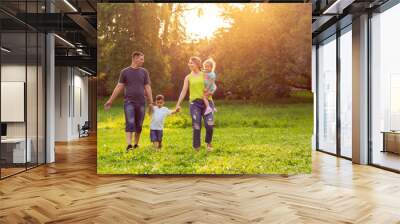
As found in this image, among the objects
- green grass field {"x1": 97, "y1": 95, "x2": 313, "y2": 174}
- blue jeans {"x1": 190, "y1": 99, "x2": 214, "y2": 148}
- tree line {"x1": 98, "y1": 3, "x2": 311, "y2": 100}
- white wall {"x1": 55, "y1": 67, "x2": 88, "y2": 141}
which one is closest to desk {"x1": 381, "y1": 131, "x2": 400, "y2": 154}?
green grass field {"x1": 97, "y1": 95, "x2": 313, "y2": 174}

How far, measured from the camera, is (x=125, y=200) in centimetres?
534

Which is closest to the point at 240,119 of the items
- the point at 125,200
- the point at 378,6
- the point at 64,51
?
the point at 125,200

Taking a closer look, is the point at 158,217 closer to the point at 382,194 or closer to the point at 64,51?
the point at 382,194

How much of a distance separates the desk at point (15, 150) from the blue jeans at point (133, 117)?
2001mm

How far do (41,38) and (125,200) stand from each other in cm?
465

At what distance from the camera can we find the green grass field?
23.1 ft

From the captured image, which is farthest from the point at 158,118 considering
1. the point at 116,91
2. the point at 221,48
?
the point at 221,48

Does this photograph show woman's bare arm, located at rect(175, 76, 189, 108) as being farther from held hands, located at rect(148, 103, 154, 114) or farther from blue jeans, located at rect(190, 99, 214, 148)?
held hands, located at rect(148, 103, 154, 114)

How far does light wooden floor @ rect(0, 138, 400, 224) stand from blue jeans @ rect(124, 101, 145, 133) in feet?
2.76

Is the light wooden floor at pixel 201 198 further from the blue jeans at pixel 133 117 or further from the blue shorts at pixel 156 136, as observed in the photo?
the blue jeans at pixel 133 117

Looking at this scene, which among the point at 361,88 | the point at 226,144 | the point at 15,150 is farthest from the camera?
the point at 361,88

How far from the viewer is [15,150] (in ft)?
24.4

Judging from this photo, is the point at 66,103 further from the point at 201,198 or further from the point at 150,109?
the point at 201,198

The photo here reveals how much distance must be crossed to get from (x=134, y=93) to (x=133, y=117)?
40cm
